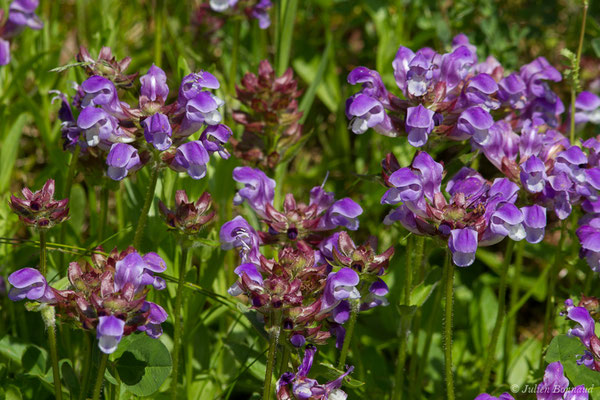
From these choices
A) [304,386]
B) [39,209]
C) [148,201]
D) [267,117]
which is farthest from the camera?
[267,117]

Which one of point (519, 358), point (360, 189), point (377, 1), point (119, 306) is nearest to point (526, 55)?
point (377, 1)

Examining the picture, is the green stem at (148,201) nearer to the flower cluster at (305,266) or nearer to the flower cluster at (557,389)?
the flower cluster at (305,266)

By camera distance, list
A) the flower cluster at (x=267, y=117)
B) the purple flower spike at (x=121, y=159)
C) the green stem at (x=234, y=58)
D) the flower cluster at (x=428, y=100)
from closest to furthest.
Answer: the purple flower spike at (x=121, y=159) → the flower cluster at (x=428, y=100) → the flower cluster at (x=267, y=117) → the green stem at (x=234, y=58)

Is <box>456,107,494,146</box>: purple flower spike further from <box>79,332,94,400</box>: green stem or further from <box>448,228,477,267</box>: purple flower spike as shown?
<box>79,332,94,400</box>: green stem

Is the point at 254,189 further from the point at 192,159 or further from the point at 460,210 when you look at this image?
the point at 460,210

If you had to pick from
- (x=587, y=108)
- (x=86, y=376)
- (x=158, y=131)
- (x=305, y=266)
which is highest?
(x=158, y=131)

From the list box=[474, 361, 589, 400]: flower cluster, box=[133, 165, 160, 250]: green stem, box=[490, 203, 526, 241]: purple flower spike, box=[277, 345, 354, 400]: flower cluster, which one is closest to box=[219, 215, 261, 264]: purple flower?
box=[133, 165, 160, 250]: green stem

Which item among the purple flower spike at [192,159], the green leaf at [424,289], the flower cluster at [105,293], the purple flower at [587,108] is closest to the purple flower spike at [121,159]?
the purple flower spike at [192,159]

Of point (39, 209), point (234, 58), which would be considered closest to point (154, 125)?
point (39, 209)
